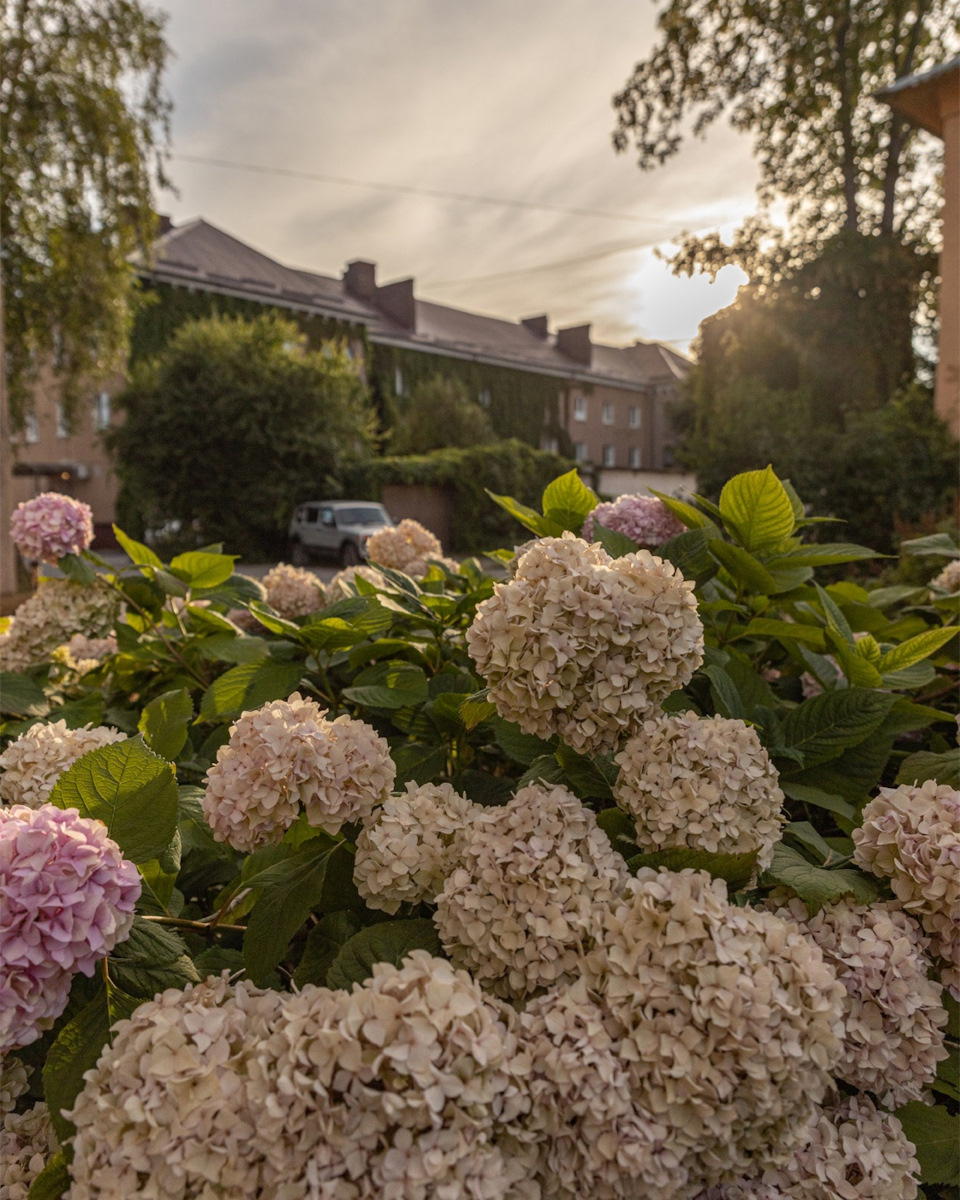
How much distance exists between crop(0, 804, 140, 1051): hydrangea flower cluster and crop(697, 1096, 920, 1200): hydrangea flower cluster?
0.69m

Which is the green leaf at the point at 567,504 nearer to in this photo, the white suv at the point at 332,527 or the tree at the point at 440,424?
the white suv at the point at 332,527

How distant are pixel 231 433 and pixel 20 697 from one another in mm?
20251

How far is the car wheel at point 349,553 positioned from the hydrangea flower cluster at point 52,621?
16131 millimetres

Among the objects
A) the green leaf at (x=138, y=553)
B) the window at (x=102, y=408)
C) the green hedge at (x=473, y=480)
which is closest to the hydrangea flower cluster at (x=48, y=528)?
the green leaf at (x=138, y=553)

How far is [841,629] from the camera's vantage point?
141 cm

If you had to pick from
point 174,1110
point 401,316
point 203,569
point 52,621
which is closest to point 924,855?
point 174,1110

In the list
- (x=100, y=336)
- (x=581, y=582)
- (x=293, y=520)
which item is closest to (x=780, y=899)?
(x=581, y=582)

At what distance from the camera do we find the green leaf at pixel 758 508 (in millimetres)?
1483

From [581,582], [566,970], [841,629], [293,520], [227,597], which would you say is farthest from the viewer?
[293,520]

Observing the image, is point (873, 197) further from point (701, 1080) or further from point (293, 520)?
point (701, 1080)

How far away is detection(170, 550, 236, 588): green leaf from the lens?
1.96 m

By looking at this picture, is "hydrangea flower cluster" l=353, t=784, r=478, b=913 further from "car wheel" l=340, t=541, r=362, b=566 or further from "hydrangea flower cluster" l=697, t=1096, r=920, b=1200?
"car wheel" l=340, t=541, r=362, b=566

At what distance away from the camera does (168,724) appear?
141cm

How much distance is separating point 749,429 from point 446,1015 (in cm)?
1393
